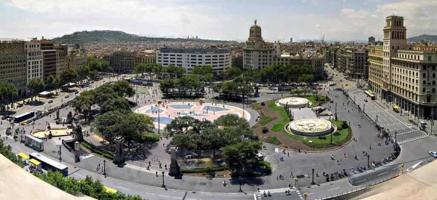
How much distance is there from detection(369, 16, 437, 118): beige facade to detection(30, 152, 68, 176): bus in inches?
1540

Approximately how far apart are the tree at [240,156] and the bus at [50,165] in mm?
11034

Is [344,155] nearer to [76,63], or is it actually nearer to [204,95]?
[204,95]

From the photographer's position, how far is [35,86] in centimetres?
6481

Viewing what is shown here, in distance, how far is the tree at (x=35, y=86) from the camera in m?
64.6

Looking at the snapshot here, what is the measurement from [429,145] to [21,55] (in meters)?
58.2

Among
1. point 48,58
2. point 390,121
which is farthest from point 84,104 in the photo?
point 390,121

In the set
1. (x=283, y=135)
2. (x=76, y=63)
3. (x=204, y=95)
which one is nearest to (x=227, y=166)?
(x=283, y=135)

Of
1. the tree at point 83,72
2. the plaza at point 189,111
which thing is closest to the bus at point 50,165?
the plaza at point 189,111

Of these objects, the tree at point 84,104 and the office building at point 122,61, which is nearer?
Result: the tree at point 84,104

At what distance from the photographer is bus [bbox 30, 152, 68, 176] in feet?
93.6

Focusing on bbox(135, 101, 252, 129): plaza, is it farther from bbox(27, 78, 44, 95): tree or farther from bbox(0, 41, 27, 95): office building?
bbox(0, 41, 27, 95): office building

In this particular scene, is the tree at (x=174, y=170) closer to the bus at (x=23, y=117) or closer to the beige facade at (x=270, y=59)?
the bus at (x=23, y=117)

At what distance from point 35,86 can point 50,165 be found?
39.8 m

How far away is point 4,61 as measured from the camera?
6194cm
